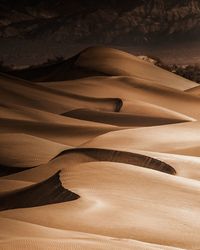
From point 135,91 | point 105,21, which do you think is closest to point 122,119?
point 135,91

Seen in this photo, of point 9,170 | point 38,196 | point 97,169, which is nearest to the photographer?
point 38,196

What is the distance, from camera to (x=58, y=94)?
13.6 m

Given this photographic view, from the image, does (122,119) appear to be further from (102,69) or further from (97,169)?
(102,69)

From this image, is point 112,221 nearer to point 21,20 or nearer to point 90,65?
point 90,65

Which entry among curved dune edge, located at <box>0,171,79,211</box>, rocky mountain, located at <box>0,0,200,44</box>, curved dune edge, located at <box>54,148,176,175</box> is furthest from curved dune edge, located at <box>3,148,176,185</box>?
rocky mountain, located at <box>0,0,200,44</box>

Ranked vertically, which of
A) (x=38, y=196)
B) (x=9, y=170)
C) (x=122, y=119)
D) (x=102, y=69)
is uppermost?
(x=102, y=69)

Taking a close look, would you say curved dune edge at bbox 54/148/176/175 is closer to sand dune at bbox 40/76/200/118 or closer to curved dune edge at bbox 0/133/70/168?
curved dune edge at bbox 0/133/70/168

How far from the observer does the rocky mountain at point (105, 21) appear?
139 feet

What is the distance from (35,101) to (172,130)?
4.12m

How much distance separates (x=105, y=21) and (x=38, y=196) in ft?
135

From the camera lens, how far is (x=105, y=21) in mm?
45750

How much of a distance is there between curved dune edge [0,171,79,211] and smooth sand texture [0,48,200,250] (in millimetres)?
10

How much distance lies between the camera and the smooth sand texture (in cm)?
379

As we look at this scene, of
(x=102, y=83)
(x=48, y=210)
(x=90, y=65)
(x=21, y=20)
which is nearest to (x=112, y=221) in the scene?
(x=48, y=210)
